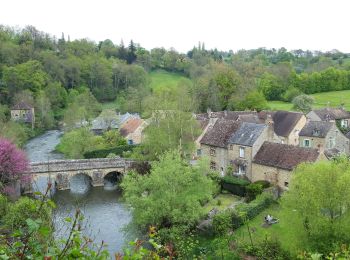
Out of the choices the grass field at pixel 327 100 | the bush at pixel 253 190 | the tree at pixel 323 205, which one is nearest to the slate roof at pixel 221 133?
the bush at pixel 253 190

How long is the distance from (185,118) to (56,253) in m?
43.4

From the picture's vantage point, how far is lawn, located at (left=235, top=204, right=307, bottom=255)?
24.4m

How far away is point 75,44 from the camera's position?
132500mm

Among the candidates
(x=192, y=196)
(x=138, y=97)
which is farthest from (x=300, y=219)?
(x=138, y=97)

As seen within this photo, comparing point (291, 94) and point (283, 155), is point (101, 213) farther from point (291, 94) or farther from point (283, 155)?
point (291, 94)

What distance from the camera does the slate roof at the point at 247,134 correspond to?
41.0 meters

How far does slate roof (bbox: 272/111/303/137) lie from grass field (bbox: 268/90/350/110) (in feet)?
105

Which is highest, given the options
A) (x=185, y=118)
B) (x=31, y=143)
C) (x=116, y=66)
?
(x=116, y=66)

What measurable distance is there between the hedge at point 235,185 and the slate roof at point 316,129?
15.4m

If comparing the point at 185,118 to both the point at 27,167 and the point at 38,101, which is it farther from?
the point at 38,101

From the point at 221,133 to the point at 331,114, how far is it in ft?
99.0

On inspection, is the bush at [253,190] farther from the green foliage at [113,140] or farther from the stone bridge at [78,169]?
the green foliage at [113,140]

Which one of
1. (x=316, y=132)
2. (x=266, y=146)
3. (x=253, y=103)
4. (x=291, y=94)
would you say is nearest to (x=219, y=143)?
(x=266, y=146)

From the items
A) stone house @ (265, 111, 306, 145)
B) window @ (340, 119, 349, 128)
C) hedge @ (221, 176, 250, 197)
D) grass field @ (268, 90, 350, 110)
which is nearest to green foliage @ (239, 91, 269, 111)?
grass field @ (268, 90, 350, 110)
